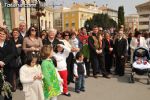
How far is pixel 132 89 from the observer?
9.39 metres

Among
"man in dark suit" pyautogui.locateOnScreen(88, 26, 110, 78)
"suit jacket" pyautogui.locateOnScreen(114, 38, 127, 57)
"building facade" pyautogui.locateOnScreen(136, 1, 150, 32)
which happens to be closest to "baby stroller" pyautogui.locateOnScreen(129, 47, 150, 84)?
"suit jacket" pyautogui.locateOnScreen(114, 38, 127, 57)

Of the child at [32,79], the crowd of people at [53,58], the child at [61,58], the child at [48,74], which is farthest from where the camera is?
the child at [61,58]

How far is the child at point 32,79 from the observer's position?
6348 millimetres

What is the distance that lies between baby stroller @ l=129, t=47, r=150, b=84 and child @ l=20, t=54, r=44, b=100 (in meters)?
4.36

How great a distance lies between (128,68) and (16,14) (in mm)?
14619

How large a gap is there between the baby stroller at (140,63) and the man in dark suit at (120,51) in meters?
1.12

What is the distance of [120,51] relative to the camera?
1178 centimetres

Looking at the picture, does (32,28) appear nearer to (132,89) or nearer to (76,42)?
(76,42)

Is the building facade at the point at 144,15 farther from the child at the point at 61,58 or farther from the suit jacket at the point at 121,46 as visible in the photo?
the child at the point at 61,58

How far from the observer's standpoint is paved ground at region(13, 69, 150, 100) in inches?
331

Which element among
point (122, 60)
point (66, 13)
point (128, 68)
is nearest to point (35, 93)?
point (122, 60)

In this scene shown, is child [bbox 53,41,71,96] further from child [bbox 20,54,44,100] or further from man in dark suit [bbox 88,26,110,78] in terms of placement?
man in dark suit [bbox 88,26,110,78]

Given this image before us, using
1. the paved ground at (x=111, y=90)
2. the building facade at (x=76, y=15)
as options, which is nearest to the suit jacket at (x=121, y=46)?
the paved ground at (x=111, y=90)

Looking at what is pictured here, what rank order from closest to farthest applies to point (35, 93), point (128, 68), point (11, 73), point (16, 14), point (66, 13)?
1. point (35, 93)
2. point (11, 73)
3. point (128, 68)
4. point (16, 14)
5. point (66, 13)
